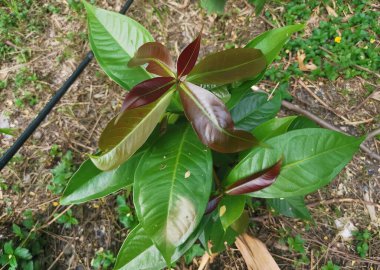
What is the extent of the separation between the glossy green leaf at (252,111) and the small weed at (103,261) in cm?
84

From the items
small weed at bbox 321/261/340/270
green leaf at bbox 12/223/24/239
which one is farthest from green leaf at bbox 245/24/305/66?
green leaf at bbox 12/223/24/239

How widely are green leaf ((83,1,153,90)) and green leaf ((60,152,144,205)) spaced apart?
0.79 ft

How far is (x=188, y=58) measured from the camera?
0.81 meters

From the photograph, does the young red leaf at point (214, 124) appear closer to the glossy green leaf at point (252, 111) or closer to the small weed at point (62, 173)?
the glossy green leaf at point (252, 111)

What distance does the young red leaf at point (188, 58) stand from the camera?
2.58 feet

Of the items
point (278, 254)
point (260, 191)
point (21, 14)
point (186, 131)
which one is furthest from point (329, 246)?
point (21, 14)

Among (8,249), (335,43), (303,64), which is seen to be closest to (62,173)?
(8,249)

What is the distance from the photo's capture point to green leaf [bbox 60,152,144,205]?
0.99m

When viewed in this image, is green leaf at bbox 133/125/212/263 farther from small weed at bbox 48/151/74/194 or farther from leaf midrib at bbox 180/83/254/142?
small weed at bbox 48/151/74/194

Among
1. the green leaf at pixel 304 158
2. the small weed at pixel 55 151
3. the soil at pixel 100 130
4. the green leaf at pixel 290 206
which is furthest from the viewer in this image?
the small weed at pixel 55 151

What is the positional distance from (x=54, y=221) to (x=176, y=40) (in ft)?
3.78

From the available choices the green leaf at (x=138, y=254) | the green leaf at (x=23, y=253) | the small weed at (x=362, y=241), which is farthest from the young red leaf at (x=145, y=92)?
the small weed at (x=362, y=241)

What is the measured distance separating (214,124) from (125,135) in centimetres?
20

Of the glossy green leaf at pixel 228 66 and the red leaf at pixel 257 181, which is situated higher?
the glossy green leaf at pixel 228 66
